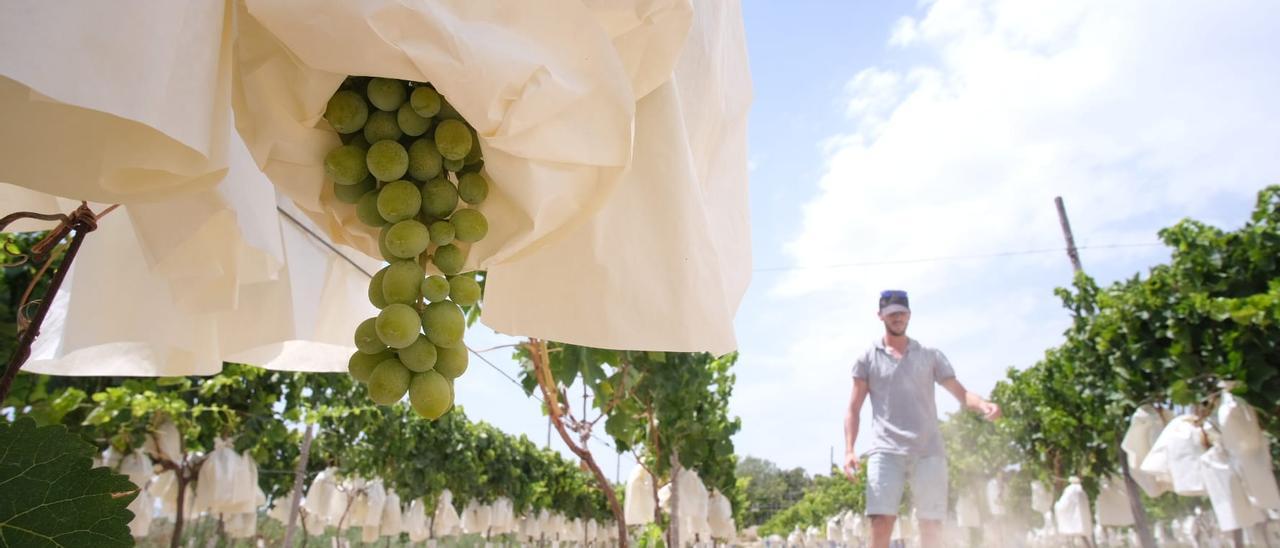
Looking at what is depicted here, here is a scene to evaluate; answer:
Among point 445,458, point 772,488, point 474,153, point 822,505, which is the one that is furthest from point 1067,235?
point 772,488

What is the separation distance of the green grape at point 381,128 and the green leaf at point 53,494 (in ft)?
1.25

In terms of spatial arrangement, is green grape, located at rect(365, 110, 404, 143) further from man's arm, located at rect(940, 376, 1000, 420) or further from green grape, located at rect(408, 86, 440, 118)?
man's arm, located at rect(940, 376, 1000, 420)

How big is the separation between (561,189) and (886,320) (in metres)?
3.34

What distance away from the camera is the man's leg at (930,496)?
3.25m

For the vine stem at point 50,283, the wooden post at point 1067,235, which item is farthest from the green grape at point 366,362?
the wooden post at point 1067,235

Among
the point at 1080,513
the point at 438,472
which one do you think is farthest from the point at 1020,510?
the point at 438,472

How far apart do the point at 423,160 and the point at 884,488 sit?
3.19 metres

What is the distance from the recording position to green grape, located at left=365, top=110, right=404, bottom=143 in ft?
2.12

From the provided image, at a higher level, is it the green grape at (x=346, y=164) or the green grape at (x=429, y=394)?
the green grape at (x=346, y=164)

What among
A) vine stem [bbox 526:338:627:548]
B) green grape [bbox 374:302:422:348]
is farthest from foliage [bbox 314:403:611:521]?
green grape [bbox 374:302:422:348]

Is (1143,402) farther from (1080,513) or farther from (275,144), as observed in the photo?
(275,144)

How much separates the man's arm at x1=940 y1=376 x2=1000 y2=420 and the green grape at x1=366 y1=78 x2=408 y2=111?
3.30 metres

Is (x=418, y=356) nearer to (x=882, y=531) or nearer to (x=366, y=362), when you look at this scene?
(x=366, y=362)

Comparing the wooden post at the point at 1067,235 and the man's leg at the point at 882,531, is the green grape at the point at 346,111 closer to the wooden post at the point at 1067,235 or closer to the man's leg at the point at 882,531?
the man's leg at the point at 882,531
